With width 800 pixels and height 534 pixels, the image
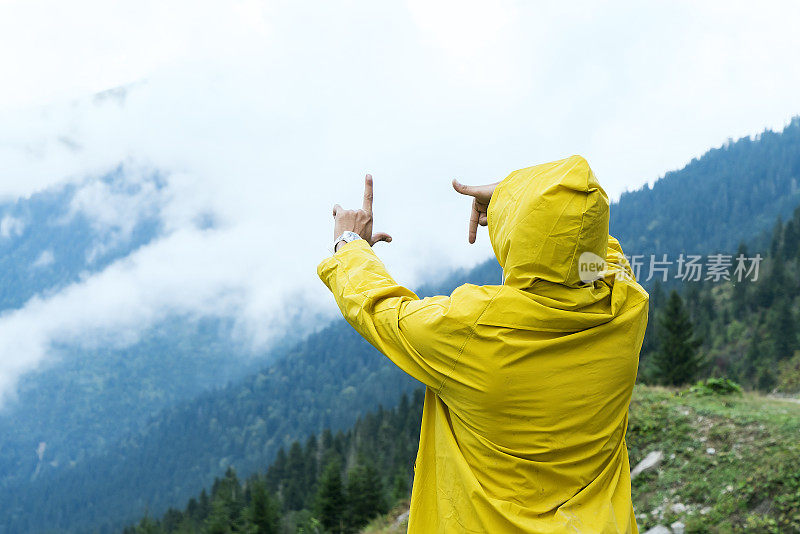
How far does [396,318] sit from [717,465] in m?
6.50

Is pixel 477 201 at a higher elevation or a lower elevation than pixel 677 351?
higher

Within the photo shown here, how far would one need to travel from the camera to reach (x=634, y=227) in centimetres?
13938

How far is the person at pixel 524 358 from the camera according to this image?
6.28 ft

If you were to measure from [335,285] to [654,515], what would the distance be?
598 centimetres

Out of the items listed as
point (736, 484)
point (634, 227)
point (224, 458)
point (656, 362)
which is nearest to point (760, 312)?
point (656, 362)

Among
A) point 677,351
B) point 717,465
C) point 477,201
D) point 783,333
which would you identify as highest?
point 477,201

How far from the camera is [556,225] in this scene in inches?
73.7

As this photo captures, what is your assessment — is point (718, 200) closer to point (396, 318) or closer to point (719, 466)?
point (719, 466)

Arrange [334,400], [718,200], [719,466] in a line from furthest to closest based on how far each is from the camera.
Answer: [334,400], [718,200], [719,466]

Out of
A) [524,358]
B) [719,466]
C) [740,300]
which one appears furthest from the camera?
[740,300]

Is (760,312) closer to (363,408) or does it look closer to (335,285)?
(335,285)

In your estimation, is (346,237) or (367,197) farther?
(367,197)

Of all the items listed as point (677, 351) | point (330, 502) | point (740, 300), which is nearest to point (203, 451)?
point (740, 300)

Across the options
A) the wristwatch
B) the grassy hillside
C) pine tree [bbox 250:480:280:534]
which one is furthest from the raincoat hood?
pine tree [bbox 250:480:280:534]
